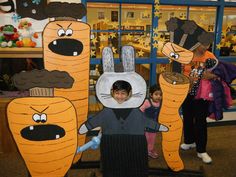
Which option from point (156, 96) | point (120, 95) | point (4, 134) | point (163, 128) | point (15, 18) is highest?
point (15, 18)

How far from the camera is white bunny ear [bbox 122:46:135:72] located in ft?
5.58

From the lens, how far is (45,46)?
1741mm

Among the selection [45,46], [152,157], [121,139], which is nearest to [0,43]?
[45,46]

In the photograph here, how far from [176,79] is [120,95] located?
1.54 ft

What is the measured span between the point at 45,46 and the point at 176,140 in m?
1.17

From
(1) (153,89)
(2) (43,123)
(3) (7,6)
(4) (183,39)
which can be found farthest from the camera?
(3) (7,6)

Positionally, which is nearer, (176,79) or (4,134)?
(176,79)

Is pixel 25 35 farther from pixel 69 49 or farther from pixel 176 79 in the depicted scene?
pixel 176 79

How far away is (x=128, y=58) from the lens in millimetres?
1706

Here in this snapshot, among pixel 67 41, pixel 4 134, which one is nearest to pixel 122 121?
pixel 67 41

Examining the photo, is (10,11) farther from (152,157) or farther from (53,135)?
(152,157)

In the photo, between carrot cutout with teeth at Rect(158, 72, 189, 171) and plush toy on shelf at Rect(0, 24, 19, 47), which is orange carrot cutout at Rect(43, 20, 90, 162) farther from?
plush toy on shelf at Rect(0, 24, 19, 47)

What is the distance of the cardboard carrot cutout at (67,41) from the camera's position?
1.73 meters

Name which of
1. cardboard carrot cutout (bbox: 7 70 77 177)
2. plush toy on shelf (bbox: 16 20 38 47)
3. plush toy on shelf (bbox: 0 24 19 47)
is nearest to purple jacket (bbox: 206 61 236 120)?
cardboard carrot cutout (bbox: 7 70 77 177)
